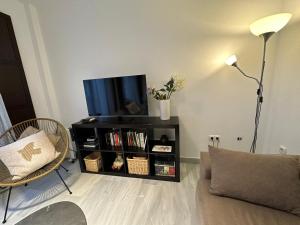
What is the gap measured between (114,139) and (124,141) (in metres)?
0.17

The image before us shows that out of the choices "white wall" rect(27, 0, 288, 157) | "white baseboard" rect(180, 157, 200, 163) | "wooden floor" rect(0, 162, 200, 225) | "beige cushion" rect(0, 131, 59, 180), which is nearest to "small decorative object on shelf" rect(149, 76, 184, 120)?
"white wall" rect(27, 0, 288, 157)

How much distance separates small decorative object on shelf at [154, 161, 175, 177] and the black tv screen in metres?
0.69

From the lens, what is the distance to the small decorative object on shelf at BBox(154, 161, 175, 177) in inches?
75.5

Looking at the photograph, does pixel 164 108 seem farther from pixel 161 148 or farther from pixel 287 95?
pixel 287 95

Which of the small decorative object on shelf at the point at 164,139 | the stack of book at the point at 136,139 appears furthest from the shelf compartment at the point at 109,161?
the small decorative object on shelf at the point at 164,139

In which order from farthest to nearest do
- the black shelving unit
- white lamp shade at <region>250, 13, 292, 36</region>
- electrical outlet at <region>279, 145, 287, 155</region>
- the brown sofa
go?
the black shelving unit → electrical outlet at <region>279, 145, 287, 155</region> → white lamp shade at <region>250, 13, 292, 36</region> → the brown sofa

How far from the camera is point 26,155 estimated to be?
1.62 meters

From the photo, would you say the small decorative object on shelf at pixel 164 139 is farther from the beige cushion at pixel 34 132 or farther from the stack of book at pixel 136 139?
the beige cushion at pixel 34 132

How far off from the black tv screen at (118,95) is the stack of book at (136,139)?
11.0 inches

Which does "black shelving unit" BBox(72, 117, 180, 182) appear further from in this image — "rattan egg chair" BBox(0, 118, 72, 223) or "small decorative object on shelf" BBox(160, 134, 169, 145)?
"rattan egg chair" BBox(0, 118, 72, 223)

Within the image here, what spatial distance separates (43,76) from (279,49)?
3179 mm

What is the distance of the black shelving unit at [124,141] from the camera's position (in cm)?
184

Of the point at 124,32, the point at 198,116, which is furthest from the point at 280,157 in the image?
the point at 124,32

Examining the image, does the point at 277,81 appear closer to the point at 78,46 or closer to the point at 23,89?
the point at 78,46
